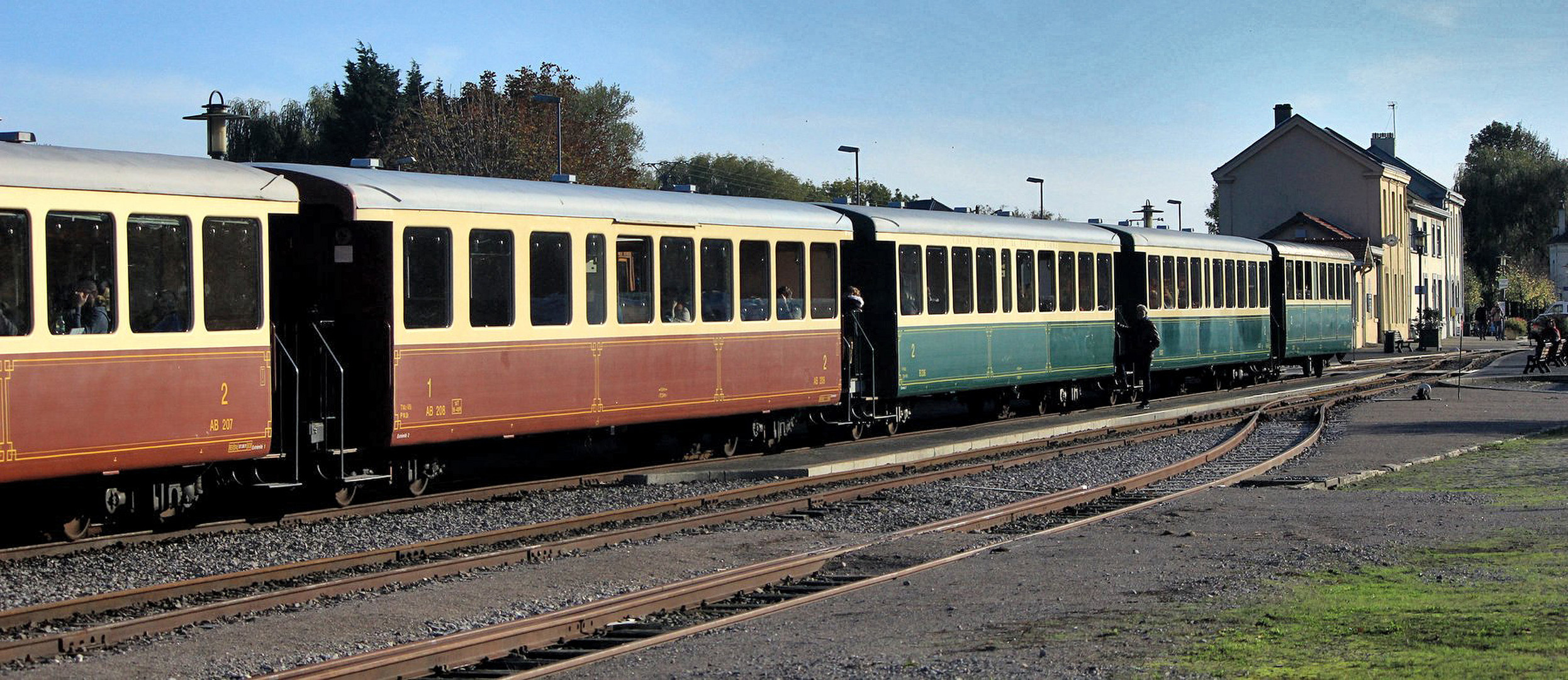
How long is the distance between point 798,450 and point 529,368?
5.64 metres

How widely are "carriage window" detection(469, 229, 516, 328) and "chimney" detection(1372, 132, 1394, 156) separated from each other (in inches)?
3434

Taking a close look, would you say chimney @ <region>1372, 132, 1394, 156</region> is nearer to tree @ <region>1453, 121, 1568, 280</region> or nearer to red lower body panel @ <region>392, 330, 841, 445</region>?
tree @ <region>1453, 121, 1568, 280</region>

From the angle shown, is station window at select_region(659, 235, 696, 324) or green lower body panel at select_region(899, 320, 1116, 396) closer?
station window at select_region(659, 235, 696, 324)

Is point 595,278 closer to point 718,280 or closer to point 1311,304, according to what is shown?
point 718,280

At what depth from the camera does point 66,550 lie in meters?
10.9

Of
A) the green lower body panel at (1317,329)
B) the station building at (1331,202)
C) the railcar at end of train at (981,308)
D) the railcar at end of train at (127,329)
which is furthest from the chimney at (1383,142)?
the railcar at end of train at (127,329)

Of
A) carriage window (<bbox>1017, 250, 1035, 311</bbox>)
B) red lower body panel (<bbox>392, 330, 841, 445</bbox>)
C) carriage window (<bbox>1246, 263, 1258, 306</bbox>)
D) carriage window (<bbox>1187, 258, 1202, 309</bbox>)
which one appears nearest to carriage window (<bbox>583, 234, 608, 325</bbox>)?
red lower body panel (<bbox>392, 330, 841, 445</bbox>)

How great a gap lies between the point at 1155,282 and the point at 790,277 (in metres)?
11.7

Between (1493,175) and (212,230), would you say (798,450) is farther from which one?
(1493,175)

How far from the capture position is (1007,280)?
23641 millimetres

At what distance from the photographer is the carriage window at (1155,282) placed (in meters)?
28.4

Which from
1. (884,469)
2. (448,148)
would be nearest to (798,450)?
(884,469)

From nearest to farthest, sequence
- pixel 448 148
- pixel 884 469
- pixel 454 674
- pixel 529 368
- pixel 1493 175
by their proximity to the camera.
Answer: pixel 454 674, pixel 529 368, pixel 884 469, pixel 448 148, pixel 1493 175

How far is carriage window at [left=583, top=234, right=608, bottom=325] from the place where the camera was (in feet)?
51.0
